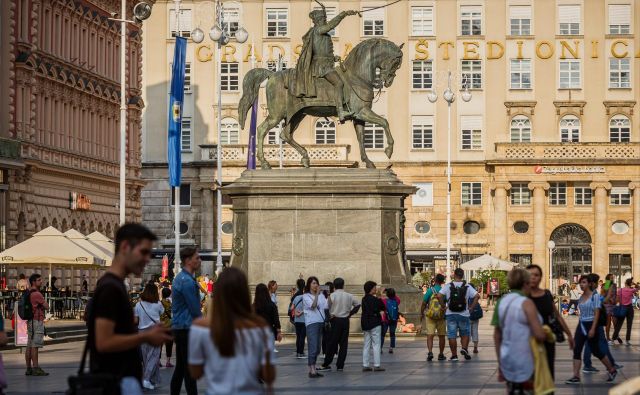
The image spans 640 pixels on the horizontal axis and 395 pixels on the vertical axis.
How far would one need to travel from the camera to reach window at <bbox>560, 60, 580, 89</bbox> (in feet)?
347

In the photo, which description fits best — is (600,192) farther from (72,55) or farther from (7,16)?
(7,16)

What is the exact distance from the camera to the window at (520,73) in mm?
105812

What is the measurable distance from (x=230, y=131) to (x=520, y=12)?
19834mm

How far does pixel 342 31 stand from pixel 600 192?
756 inches

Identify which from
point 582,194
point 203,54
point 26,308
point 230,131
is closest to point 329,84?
point 26,308

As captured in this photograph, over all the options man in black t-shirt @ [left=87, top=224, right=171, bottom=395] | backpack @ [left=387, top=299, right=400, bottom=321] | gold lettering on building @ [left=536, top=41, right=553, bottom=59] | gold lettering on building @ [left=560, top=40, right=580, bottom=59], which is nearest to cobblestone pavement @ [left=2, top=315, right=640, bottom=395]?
backpack @ [left=387, top=299, right=400, bottom=321]

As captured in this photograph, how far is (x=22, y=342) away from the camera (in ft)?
108

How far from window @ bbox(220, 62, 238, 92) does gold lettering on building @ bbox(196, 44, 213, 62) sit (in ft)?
3.66

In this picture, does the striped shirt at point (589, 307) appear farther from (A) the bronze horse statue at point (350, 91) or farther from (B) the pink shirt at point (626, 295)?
(B) the pink shirt at point (626, 295)

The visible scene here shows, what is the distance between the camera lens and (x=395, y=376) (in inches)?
1171

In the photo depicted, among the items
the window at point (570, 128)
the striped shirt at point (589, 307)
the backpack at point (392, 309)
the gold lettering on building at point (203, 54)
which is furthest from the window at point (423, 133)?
the striped shirt at point (589, 307)

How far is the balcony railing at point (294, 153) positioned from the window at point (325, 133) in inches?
99.0

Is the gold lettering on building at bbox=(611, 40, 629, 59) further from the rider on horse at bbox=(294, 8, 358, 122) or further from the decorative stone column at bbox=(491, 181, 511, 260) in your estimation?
the rider on horse at bbox=(294, 8, 358, 122)

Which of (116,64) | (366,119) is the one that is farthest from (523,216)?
(366,119)
